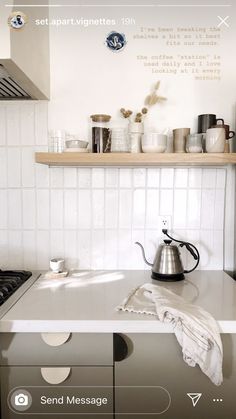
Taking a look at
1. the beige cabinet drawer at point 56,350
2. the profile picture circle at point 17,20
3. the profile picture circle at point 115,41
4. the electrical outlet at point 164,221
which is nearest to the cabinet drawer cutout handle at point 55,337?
the beige cabinet drawer at point 56,350

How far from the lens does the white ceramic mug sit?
1294mm

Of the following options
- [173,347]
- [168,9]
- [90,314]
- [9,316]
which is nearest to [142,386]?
[173,347]

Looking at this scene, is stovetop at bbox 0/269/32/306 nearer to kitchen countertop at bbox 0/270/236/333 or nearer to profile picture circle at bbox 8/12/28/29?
kitchen countertop at bbox 0/270/236/333

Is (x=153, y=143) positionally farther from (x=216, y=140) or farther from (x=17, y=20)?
(x=17, y=20)

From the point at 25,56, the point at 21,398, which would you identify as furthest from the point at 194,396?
the point at 25,56

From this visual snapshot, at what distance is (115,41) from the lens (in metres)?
1.48

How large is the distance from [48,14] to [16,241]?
108 centimetres

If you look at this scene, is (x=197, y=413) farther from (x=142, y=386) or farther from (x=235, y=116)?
(x=235, y=116)

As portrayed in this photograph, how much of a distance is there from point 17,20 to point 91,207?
32.4 inches

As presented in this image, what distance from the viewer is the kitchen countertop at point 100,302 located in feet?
3.34

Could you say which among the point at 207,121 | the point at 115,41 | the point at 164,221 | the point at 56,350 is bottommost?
the point at 56,350

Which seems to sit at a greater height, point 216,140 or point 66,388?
point 216,140

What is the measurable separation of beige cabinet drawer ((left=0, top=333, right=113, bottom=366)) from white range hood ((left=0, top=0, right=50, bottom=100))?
2.93 ft

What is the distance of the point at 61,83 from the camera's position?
59.4 inches
